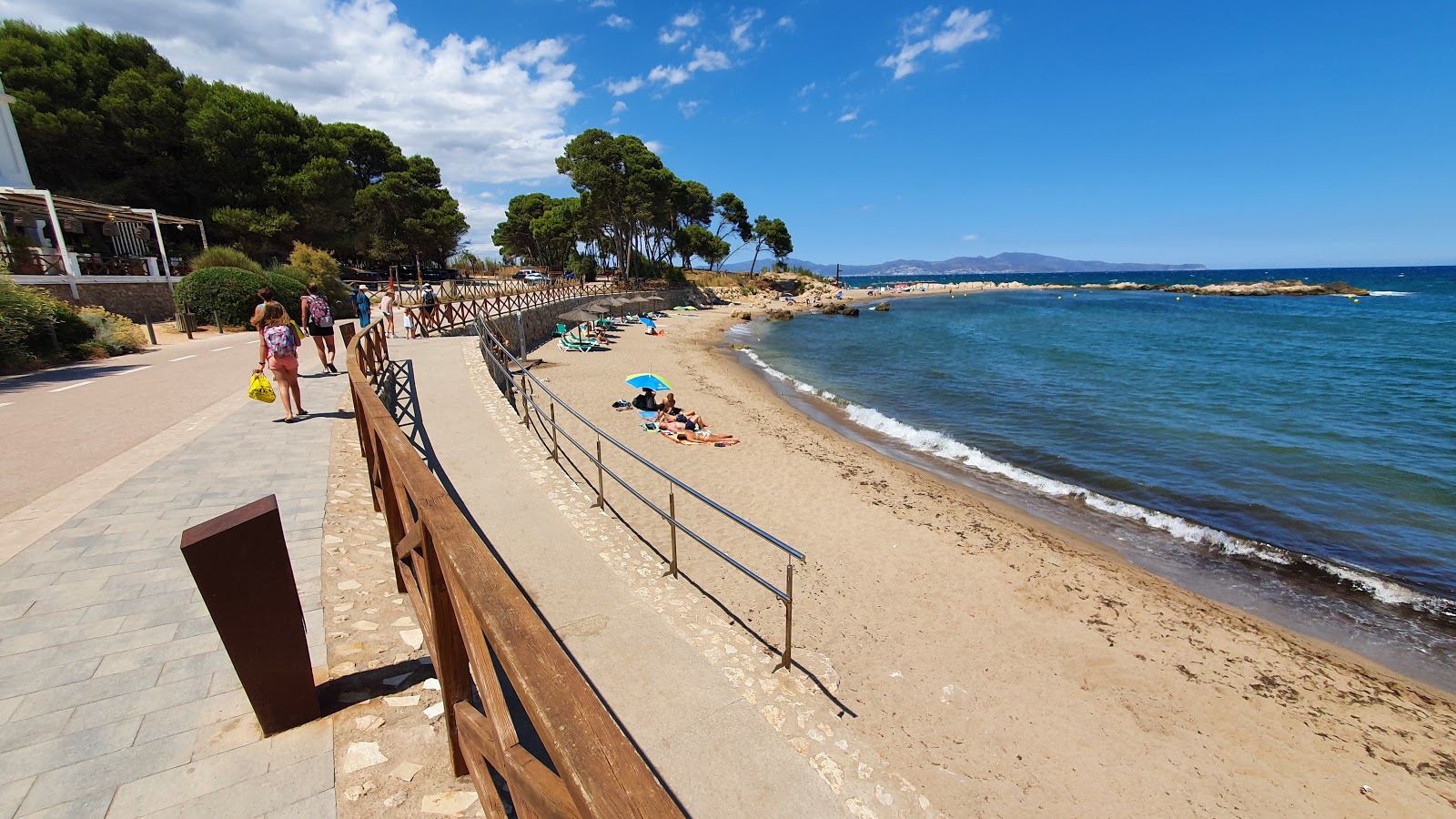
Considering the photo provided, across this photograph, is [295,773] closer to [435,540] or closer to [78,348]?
[435,540]

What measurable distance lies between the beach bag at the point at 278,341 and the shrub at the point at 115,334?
981 centimetres

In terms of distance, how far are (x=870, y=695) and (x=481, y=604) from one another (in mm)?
4726

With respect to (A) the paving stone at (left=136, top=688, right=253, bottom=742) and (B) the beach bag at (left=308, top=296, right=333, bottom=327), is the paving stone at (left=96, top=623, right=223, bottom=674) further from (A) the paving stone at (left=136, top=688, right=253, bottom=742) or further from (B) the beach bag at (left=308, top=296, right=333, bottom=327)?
(B) the beach bag at (left=308, top=296, right=333, bottom=327)

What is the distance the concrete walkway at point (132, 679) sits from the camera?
7.59 ft

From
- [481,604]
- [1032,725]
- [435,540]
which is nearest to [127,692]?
[435,540]

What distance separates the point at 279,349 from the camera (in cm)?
772

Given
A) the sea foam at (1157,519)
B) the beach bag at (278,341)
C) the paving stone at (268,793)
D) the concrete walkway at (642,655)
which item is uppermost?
the beach bag at (278,341)

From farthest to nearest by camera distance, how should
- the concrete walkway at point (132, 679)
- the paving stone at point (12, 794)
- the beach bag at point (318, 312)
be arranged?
the beach bag at point (318, 312) < the concrete walkway at point (132, 679) < the paving stone at point (12, 794)

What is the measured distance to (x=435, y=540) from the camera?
184cm

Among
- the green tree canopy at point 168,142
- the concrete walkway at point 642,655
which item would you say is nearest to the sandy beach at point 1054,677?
the concrete walkway at point 642,655

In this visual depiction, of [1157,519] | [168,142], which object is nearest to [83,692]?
[1157,519]

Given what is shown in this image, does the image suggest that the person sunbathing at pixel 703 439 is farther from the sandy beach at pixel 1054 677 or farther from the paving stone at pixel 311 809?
the paving stone at pixel 311 809

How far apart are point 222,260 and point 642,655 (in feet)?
83.1

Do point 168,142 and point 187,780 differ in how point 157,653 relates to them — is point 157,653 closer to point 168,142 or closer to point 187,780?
point 187,780
